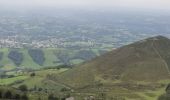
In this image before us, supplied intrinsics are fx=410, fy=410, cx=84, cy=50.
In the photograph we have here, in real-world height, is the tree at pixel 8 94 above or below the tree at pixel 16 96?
above

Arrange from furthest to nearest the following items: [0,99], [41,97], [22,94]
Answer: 1. [41,97]
2. [22,94]
3. [0,99]

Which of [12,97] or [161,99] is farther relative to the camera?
[161,99]

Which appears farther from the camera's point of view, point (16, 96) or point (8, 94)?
point (16, 96)

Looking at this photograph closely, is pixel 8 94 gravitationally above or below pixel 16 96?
above

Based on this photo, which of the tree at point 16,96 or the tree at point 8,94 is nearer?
the tree at point 8,94

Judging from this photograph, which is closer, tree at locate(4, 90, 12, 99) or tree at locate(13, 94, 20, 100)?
tree at locate(4, 90, 12, 99)

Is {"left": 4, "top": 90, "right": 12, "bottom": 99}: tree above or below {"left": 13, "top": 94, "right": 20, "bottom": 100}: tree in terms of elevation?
above

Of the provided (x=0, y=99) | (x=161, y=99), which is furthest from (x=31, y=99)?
(x=161, y=99)

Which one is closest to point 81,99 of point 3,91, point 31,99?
point 31,99

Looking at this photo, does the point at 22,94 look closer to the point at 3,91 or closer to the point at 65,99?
the point at 3,91

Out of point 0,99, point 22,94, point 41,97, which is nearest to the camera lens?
point 0,99
